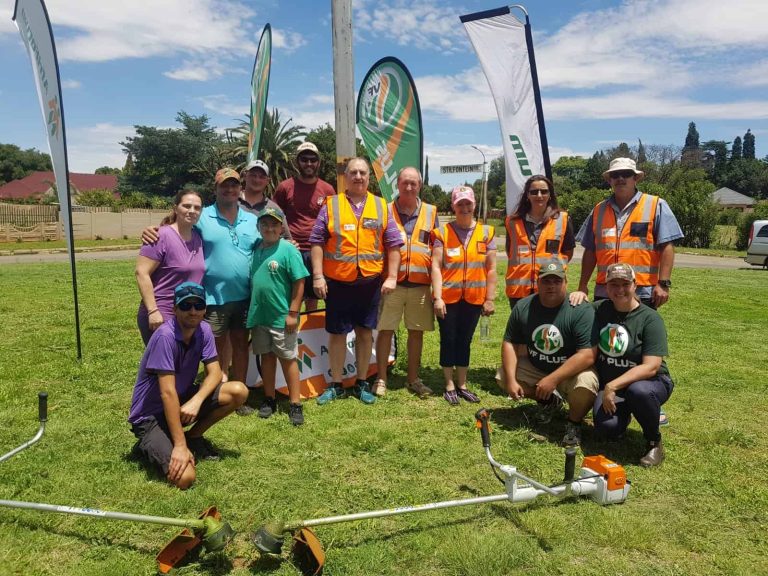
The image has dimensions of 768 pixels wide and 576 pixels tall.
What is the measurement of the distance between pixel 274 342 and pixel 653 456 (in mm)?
3079

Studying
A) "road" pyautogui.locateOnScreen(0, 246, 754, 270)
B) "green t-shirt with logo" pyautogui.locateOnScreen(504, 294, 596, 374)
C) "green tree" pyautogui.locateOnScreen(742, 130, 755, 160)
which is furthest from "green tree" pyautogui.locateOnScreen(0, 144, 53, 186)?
"green tree" pyautogui.locateOnScreen(742, 130, 755, 160)

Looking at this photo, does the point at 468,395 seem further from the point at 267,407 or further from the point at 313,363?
the point at 267,407

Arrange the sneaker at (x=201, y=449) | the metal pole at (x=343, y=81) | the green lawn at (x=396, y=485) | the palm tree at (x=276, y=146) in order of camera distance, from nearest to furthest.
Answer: the green lawn at (x=396, y=485)
the sneaker at (x=201, y=449)
the metal pole at (x=343, y=81)
the palm tree at (x=276, y=146)

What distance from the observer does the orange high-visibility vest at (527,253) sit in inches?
204

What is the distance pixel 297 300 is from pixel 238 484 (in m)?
1.66

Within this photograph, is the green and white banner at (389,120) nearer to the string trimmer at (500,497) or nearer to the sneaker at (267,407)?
the sneaker at (267,407)

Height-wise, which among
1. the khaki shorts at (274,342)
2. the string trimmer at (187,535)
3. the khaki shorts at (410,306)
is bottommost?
the string trimmer at (187,535)

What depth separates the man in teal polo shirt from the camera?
182 inches

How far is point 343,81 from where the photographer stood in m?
6.20

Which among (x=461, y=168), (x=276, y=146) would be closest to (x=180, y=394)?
(x=461, y=168)

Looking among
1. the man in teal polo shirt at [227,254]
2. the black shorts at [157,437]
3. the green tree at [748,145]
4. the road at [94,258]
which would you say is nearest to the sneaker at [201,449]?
the black shorts at [157,437]

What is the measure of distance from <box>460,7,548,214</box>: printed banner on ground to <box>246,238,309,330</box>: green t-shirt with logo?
2340 millimetres

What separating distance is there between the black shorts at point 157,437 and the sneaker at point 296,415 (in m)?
0.91

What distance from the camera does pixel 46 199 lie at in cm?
5322
